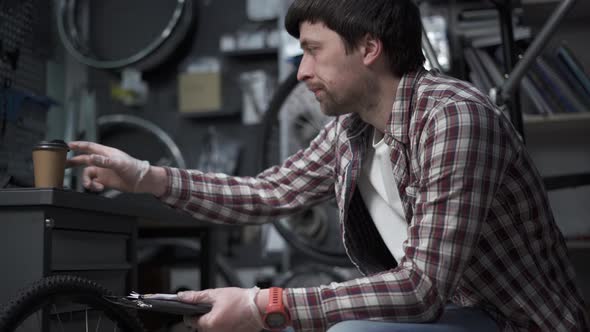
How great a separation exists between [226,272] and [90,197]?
1.79 meters

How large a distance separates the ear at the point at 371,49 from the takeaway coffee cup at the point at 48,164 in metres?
0.54

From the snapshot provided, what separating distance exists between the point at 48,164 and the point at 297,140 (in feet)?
5.93

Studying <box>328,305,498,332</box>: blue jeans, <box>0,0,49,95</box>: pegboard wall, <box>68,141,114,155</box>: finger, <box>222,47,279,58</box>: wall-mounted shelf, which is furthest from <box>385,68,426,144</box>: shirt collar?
<box>222,47,279,58</box>: wall-mounted shelf

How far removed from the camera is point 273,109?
2.74m

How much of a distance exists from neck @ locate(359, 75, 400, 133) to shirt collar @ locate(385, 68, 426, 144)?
5 cm

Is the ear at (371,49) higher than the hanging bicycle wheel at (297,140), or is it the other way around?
the ear at (371,49)

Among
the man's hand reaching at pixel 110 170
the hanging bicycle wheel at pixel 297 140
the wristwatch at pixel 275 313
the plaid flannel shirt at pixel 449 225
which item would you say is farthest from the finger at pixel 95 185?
the hanging bicycle wheel at pixel 297 140

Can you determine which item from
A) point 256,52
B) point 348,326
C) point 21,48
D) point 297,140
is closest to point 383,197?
point 348,326

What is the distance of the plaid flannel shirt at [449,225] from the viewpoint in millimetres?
977

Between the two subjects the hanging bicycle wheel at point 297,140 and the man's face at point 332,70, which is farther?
the hanging bicycle wheel at point 297,140

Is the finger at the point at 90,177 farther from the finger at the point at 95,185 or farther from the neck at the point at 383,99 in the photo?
the neck at the point at 383,99

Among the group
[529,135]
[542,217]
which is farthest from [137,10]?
[542,217]

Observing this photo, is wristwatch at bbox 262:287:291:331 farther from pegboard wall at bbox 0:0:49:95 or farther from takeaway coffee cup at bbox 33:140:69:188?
pegboard wall at bbox 0:0:49:95

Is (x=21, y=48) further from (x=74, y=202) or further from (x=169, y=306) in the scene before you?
(x=169, y=306)
